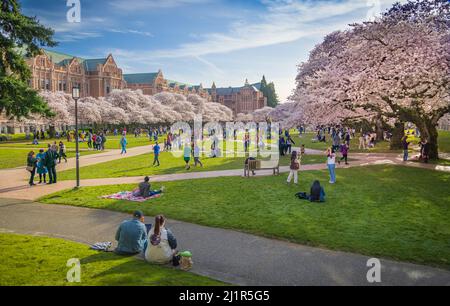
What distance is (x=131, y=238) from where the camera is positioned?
8430 mm

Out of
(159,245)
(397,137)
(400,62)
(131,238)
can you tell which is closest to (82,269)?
(131,238)

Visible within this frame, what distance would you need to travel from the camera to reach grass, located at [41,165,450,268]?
9.22 metres

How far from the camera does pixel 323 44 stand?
1618 inches

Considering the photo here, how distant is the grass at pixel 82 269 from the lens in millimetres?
6734

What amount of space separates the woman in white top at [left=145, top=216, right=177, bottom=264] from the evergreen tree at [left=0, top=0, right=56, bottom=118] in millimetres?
15517

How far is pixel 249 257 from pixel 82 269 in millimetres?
3662

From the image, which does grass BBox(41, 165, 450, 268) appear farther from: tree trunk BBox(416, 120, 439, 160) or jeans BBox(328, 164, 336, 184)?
tree trunk BBox(416, 120, 439, 160)

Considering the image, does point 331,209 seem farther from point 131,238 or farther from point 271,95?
point 271,95

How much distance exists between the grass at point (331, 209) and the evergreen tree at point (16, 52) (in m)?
7.15

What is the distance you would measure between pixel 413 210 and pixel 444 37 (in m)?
13.7

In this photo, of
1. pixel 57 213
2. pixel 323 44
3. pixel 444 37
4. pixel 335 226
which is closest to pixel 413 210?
pixel 335 226

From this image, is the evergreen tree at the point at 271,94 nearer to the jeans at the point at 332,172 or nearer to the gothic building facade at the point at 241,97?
the gothic building facade at the point at 241,97

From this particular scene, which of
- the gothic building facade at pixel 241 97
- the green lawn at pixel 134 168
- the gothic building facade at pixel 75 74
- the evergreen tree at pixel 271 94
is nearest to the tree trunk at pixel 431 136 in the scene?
the green lawn at pixel 134 168
